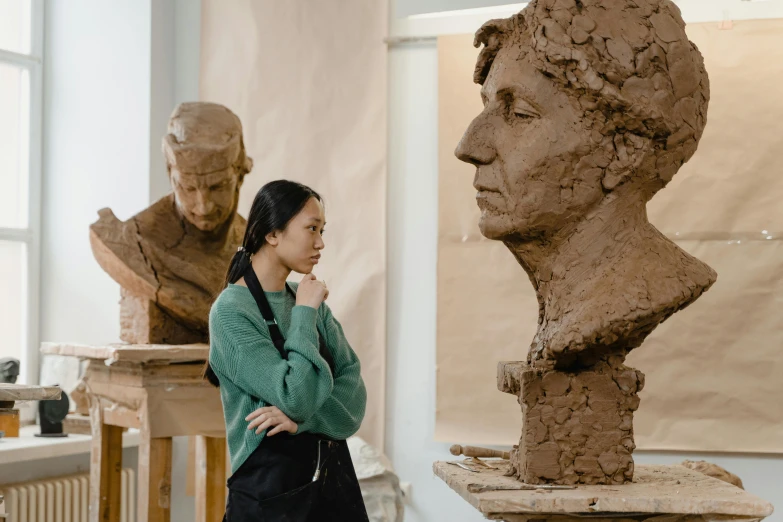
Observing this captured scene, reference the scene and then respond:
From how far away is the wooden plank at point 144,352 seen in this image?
348cm

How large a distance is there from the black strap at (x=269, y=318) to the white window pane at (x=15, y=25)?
3.59 meters

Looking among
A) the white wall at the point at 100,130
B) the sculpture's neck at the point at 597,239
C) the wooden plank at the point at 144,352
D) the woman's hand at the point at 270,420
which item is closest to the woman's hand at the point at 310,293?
the woman's hand at the point at 270,420

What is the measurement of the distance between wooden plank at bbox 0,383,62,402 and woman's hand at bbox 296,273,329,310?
2.82 ft

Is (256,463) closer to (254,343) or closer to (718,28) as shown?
(254,343)

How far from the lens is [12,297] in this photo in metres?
5.30

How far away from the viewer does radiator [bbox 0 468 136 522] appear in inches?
171

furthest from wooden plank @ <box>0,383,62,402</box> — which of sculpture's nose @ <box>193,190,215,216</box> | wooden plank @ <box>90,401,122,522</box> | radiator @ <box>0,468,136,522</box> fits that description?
radiator @ <box>0,468,136,522</box>

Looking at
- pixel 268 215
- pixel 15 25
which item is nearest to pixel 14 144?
pixel 15 25

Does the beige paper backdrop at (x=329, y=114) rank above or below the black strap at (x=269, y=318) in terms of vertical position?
above

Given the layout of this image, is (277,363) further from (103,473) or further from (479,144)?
(103,473)

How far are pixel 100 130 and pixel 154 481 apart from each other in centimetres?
247

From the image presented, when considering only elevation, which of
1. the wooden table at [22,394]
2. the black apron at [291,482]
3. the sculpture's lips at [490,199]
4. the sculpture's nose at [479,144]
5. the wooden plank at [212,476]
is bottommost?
the wooden plank at [212,476]

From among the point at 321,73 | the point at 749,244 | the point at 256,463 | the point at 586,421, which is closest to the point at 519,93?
the point at 586,421

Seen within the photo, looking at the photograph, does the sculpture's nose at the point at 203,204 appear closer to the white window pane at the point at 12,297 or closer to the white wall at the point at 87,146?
the white wall at the point at 87,146
